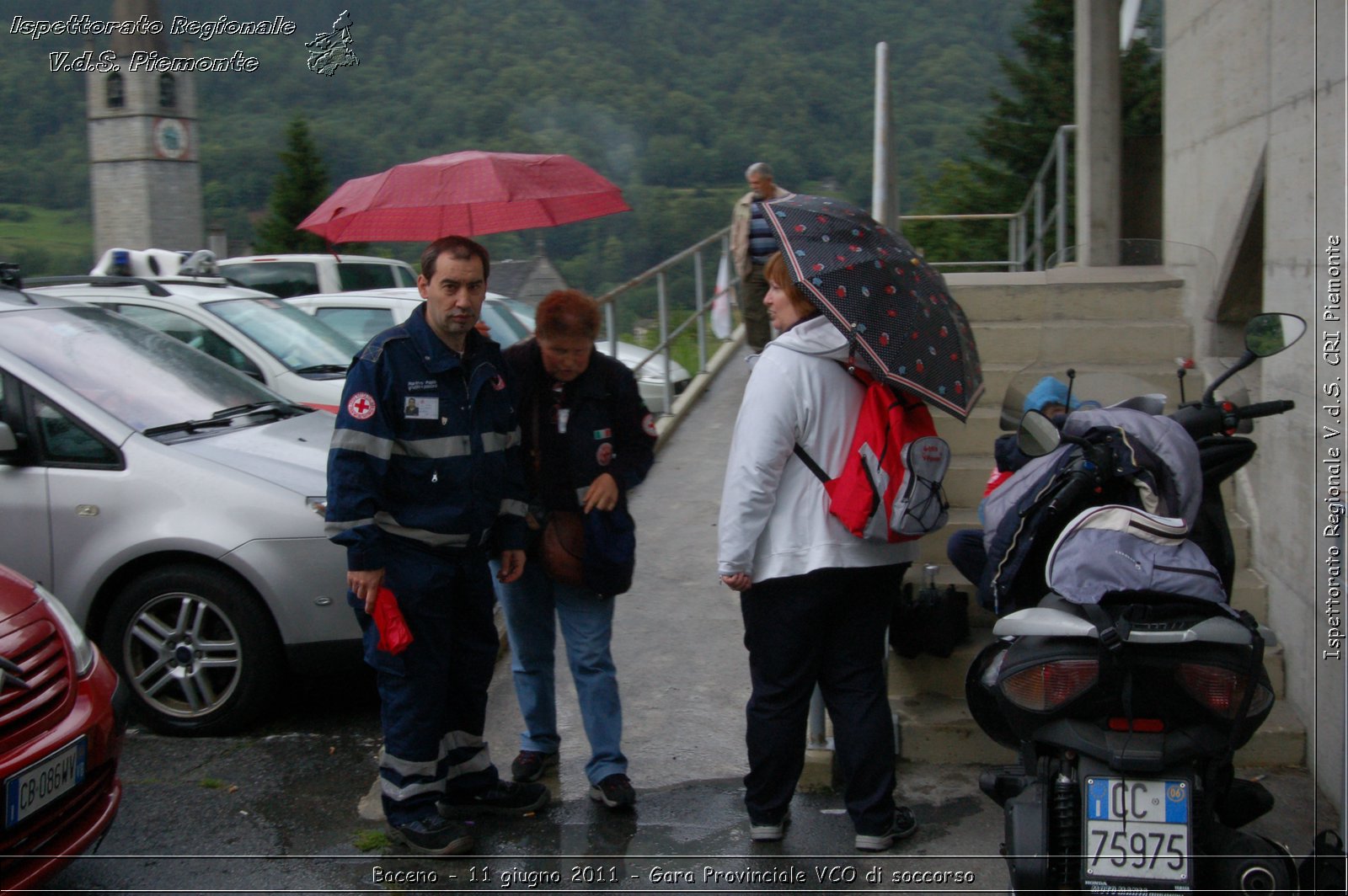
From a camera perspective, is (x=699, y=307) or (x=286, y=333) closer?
(x=286, y=333)

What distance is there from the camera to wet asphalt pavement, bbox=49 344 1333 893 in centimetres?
380

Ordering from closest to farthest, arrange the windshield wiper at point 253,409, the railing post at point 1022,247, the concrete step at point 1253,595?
1. the concrete step at point 1253,595
2. the windshield wiper at point 253,409
3. the railing post at point 1022,247

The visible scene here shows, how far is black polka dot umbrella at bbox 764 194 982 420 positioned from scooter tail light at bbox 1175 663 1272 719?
99 cm

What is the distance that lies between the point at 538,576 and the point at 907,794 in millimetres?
1452

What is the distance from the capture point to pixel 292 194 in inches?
1286

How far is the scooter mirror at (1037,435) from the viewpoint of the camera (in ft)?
11.0

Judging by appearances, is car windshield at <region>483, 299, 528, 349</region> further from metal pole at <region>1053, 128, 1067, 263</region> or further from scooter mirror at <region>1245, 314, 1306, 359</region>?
scooter mirror at <region>1245, 314, 1306, 359</region>

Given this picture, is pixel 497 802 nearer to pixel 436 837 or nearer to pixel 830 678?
pixel 436 837

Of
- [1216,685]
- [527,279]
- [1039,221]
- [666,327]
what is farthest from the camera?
[1039,221]

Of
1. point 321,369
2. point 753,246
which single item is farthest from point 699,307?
point 321,369

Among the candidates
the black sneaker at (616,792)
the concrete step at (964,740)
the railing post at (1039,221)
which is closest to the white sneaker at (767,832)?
the black sneaker at (616,792)

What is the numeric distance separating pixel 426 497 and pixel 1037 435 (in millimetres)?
1824

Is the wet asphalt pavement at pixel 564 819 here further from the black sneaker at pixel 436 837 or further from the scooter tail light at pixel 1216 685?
the scooter tail light at pixel 1216 685

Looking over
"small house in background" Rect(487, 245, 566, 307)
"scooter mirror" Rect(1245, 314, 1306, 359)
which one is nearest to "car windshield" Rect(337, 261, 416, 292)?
"small house in background" Rect(487, 245, 566, 307)
